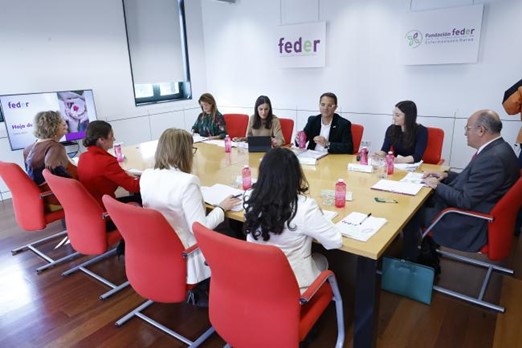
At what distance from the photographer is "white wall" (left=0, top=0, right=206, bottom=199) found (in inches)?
173

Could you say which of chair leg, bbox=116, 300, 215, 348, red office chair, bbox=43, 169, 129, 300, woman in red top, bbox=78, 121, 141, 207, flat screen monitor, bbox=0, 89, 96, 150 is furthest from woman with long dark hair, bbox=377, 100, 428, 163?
flat screen monitor, bbox=0, 89, 96, 150

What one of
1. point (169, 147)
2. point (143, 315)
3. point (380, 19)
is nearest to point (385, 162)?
point (169, 147)

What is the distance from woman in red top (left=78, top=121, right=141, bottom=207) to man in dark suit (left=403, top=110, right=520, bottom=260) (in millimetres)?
2185

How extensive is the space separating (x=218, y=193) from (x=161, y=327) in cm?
92

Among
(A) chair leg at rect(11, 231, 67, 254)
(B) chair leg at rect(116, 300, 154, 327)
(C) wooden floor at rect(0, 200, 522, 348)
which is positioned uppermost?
(A) chair leg at rect(11, 231, 67, 254)

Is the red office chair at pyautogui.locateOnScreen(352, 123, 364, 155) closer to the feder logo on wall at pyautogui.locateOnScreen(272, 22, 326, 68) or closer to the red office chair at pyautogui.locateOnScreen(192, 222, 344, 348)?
the feder logo on wall at pyautogui.locateOnScreen(272, 22, 326, 68)

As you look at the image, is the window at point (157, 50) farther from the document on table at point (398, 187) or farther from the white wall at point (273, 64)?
the document on table at point (398, 187)

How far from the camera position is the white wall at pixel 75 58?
4406 millimetres

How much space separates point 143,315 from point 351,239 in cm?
152

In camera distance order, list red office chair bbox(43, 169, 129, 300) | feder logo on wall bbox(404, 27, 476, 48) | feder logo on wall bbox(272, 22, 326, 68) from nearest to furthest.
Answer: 1. red office chair bbox(43, 169, 129, 300)
2. feder logo on wall bbox(404, 27, 476, 48)
3. feder logo on wall bbox(272, 22, 326, 68)

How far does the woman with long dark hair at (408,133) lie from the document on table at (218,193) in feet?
4.96

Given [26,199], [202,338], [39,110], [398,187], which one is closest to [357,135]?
[398,187]

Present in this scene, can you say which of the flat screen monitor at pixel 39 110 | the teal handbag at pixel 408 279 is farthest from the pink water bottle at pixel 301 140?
the flat screen monitor at pixel 39 110

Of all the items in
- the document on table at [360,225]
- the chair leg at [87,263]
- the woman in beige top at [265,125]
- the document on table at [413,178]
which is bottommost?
the chair leg at [87,263]
